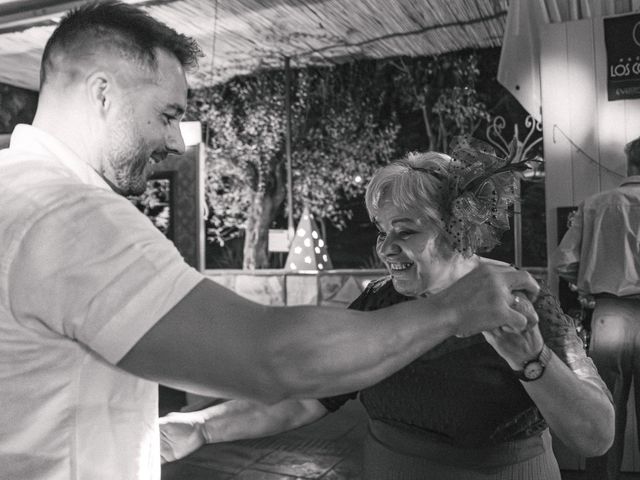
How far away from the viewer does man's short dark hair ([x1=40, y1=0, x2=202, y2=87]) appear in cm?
110

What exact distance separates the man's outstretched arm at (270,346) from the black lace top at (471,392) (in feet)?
2.75

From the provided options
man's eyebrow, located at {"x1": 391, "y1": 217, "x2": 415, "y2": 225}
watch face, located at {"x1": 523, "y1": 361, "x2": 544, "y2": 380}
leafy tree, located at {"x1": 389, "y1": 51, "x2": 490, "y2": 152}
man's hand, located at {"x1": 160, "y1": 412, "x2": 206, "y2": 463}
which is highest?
leafy tree, located at {"x1": 389, "y1": 51, "x2": 490, "y2": 152}

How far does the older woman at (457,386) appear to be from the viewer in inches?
61.6

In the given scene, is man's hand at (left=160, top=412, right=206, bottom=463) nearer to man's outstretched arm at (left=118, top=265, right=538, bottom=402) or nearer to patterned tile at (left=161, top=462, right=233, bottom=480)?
man's outstretched arm at (left=118, top=265, right=538, bottom=402)

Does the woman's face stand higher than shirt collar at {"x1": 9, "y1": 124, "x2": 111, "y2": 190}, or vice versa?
shirt collar at {"x1": 9, "y1": 124, "x2": 111, "y2": 190}

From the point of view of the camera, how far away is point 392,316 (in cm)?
96

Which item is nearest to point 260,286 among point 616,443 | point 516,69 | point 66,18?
point 516,69

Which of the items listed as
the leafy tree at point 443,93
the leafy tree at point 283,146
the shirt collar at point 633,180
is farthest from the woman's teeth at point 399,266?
the leafy tree at point 283,146

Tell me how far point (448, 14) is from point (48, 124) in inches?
245

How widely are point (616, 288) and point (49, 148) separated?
3.27 metres

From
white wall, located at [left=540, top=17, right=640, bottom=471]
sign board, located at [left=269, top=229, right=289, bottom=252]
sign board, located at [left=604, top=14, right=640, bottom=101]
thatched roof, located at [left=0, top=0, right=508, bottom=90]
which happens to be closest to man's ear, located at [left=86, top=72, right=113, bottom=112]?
white wall, located at [left=540, top=17, right=640, bottom=471]

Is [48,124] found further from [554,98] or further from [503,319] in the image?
[554,98]

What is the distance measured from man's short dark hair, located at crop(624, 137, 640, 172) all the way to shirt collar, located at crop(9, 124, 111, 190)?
10.9 ft

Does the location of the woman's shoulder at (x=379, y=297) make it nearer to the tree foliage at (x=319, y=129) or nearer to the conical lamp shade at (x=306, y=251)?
the conical lamp shade at (x=306, y=251)
